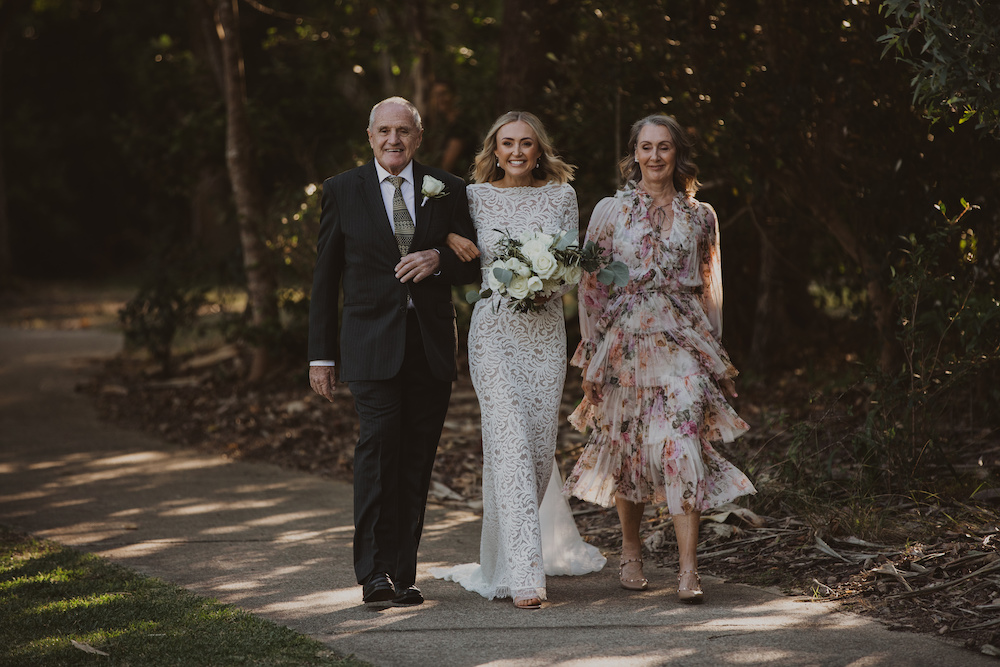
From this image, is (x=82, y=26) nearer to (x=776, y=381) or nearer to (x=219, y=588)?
(x=776, y=381)

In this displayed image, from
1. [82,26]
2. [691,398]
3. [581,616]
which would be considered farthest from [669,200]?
[82,26]

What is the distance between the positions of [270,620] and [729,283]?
7530 millimetres

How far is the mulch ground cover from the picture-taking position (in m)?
4.70

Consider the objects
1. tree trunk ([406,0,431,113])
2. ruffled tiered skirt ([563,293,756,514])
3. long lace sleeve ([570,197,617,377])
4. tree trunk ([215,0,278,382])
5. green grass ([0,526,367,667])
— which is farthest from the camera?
tree trunk ([406,0,431,113])

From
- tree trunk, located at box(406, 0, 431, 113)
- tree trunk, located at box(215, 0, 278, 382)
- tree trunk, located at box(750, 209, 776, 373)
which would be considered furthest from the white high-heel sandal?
tree trunk, located at box(406, 0, 431, 113)

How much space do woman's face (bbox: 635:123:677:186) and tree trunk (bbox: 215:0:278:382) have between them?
6.66 meters

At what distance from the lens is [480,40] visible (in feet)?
44.7

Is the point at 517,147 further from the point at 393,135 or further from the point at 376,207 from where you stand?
the point at 376,207

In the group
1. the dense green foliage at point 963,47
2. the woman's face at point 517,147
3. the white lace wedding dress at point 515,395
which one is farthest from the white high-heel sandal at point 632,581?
the dense green foliage at point 963,47

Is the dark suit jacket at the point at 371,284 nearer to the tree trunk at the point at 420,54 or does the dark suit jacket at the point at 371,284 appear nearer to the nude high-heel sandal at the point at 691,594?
the nude high-heel sandal at the point at 691,594

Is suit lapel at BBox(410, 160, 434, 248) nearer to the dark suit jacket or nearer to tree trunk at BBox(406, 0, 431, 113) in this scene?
the dark suit jacket

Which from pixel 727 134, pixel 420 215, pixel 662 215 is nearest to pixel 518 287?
pixel 420 215

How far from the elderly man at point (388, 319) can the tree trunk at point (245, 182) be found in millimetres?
6208

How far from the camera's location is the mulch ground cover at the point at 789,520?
4.70 m
